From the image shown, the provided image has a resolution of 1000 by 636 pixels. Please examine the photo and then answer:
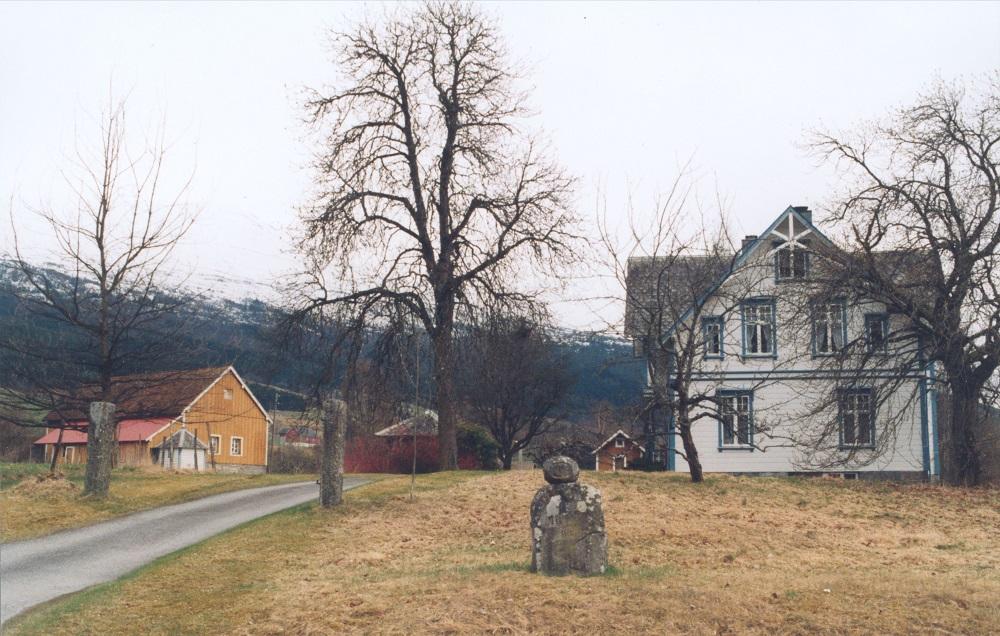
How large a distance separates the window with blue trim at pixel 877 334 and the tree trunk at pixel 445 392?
1288 centimetres

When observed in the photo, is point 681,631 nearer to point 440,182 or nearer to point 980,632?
point 980,632

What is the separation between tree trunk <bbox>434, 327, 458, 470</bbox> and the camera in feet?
103

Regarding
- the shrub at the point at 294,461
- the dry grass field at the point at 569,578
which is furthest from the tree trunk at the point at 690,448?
the shrub at the point at 294,461

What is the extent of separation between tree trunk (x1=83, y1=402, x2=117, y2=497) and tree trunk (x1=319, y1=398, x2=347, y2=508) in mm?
5482

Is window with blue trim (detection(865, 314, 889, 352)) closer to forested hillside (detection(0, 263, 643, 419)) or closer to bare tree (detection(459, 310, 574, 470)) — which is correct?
forested hillside (detection(0, 263, 643, 419))

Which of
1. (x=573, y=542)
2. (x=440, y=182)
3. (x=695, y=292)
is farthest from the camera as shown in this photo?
(x=440, y=182)

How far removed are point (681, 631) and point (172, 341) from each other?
19.9 m

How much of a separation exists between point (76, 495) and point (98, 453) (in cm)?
108

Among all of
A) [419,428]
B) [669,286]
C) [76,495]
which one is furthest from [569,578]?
[419,428]

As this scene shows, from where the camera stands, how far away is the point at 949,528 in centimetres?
2127

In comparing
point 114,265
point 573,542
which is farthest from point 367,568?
point 114,265

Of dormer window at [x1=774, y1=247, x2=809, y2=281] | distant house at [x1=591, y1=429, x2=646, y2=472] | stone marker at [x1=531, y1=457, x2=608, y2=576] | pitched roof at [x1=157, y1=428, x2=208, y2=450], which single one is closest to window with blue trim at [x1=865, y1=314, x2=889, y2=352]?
dormer window at [x1=774, y1=247, x2=809, y2=281]

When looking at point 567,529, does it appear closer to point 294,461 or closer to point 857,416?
point 857,416

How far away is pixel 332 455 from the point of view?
21.1 metres
